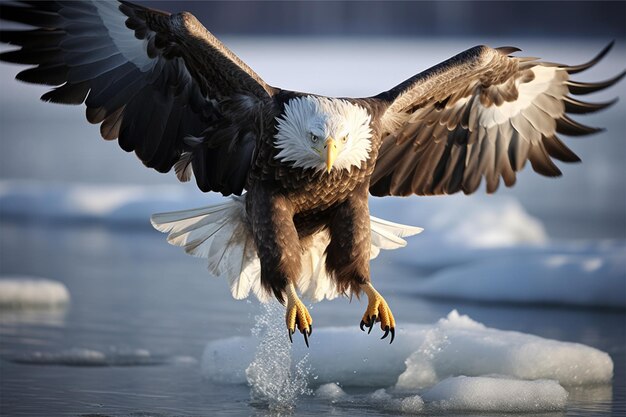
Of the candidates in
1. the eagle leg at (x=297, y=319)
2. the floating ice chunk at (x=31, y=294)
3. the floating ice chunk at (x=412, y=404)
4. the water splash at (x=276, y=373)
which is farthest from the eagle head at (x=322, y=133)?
the floating ice chunk at (x=31, y=294)

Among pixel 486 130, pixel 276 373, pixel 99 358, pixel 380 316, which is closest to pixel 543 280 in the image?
pixel 486 130

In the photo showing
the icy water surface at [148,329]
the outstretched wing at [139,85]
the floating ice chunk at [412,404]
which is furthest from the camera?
the outstretched wing at [139,85]

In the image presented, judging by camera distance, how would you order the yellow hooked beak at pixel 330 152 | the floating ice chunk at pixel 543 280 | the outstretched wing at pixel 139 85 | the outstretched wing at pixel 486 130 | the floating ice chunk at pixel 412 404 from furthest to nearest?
1. the floating ice chunk at pixel 543 280
2. the outstretched wing at pixel 486 130
3. the outstretched wing at pixel 139 85
4. the yellow hooked beak at pixel 330 152
5. the floating ice chunk at pixel 412 404

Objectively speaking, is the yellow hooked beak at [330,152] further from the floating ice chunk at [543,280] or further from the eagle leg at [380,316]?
the floating ice chunk at [543,280]

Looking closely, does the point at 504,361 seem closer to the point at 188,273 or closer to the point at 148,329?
the point at 148,329

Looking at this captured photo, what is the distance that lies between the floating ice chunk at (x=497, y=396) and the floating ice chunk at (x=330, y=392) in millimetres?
394

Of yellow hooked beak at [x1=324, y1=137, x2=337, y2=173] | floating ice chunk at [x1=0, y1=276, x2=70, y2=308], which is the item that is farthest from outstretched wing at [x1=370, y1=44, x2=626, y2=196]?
floating ice chunk at [x1=0, y1=276, x2=70, y2=308]

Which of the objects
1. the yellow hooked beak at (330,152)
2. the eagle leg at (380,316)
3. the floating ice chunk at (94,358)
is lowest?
the floating ice chunk at (94,358)

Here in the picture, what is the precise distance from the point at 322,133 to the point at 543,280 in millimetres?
2848

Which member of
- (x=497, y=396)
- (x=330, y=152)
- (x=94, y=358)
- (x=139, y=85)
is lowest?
(x=94, y=358)

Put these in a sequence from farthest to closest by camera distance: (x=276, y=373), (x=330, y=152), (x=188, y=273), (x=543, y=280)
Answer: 1. (x=188, y=273)
2. (x=543, y=280)
3. (x=276, y=373)
4. (x=330, y=152)

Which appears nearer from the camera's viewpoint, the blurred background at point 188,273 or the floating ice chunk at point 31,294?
the blurred background at point 188,273

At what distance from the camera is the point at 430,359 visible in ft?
20.5

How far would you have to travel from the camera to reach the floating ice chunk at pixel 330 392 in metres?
5.92
